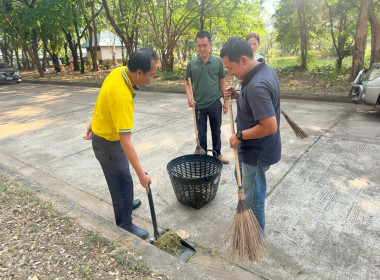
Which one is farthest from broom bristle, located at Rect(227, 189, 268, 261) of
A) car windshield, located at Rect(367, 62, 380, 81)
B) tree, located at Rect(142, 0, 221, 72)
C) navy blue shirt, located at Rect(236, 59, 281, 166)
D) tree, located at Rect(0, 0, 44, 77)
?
tree, located at Rect(0, 0, 44, 77)

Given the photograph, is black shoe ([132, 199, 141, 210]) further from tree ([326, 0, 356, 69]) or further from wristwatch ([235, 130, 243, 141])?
tree ([326, 0, 356, 69])

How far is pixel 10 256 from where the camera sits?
2135mm

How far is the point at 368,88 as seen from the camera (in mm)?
Answer: 5887

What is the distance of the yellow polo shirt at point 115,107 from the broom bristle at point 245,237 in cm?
107

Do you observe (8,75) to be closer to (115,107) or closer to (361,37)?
(361,37)

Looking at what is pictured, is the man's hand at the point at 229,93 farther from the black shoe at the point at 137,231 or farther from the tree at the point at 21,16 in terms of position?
the tree at the point at 21,16

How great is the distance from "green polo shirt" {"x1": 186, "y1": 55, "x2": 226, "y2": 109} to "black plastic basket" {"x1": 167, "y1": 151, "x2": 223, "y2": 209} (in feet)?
2.97

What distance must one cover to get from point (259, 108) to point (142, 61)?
88 centimetres

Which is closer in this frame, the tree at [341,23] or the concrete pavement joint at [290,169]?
the concrete pavement joint at [290,169]

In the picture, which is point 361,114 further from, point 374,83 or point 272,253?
point 272,253

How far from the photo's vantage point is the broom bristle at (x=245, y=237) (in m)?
2.14

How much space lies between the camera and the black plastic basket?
2.77 meters

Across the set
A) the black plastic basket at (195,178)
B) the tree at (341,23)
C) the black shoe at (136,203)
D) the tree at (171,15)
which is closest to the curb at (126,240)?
the black shoe at (136,203)

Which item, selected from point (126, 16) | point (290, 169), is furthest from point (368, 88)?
point (126, 16)
